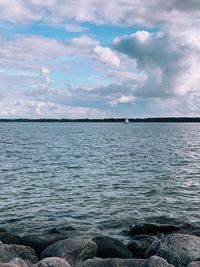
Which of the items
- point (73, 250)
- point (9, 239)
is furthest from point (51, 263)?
point (9, 239)

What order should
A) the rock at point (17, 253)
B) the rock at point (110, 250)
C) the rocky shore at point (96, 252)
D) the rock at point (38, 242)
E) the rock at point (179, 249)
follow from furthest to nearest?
1. the rock at point (38, 242)
2. the rock at point (110, 250)
3. the rock at point (17, 253)
4. the rock at point (179, 249)
5. the rocky shore at point (96, 252)

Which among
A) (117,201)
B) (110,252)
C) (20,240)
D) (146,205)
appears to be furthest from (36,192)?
(110,252)

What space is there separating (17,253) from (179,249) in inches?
196

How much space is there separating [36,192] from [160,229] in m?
11.8

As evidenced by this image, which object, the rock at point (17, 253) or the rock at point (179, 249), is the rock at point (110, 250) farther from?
the rock at point (17, 253)

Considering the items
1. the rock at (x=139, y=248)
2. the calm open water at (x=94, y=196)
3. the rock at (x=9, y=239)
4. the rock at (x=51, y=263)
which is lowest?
the calm open water at (x=94, y=196)

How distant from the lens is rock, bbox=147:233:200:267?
1309cm

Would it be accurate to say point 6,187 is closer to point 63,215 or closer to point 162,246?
point 63,215

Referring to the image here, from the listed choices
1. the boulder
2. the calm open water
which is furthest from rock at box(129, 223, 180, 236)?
the boulder

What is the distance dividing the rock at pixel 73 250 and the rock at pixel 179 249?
7.03ft

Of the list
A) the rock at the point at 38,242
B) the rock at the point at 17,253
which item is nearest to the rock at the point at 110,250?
the rock at the point at 38,242

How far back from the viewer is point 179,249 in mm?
13438

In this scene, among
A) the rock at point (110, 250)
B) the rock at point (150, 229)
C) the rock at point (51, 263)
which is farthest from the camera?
the rock at point (150, 229)

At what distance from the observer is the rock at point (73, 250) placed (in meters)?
13.4
